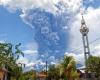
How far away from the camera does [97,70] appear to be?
80125mm

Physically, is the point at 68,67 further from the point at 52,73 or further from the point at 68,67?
the point at 52,73

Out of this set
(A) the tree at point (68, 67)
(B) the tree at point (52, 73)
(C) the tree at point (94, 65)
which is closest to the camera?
(A) the tree at point (68, 67)

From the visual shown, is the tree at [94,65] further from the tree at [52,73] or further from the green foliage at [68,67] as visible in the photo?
the green foliage at [68,67]

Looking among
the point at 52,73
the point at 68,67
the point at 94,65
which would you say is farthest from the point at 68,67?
the point at 52,73

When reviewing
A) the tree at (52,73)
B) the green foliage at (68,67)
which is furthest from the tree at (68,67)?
the tree at (52,73)

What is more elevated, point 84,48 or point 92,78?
point 84,48

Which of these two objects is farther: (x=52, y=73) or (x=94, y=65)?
(x=52, y=73)

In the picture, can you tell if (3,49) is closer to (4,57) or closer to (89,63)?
(4,57)

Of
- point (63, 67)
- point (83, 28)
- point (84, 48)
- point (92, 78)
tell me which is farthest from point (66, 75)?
point (83, 28)

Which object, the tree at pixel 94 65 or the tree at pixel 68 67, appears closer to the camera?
the tree at pixel 68 67

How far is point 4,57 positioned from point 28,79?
5808cm

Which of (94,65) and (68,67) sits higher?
(94,65)

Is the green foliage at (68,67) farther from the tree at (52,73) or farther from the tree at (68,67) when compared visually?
the tree at (52,73)

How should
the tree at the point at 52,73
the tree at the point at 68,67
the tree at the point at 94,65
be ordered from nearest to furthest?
the tree at the point at 68,67 → the tree at the point at 94,65 → the tree at the point at 52,73
